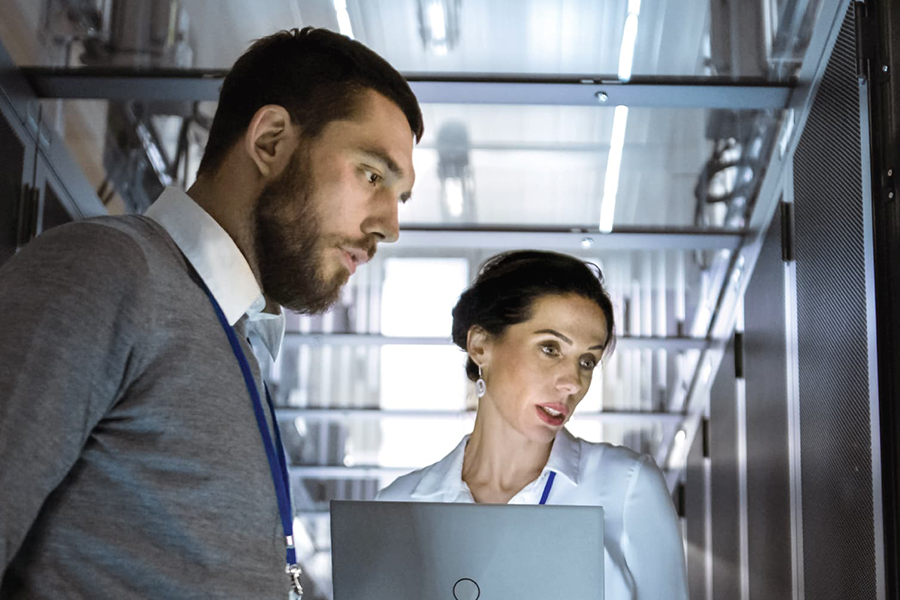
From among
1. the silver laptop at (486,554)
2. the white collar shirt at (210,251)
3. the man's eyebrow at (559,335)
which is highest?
the man's eyebrow at (559,335)

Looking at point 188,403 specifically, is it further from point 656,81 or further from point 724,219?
point 724,219

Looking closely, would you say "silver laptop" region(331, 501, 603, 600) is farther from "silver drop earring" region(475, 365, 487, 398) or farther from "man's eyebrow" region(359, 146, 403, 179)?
"silver drop earring" region(475, 365, 487, 398)

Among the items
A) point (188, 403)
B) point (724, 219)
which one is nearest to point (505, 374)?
point (188, 403)

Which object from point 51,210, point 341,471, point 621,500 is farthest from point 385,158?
point 341,471

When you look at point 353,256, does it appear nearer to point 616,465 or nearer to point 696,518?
point 616,465

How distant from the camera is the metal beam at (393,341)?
587cm

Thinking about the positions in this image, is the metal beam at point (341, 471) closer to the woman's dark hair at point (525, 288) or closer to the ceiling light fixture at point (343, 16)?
the ceiling light fixture at point (343, 16)

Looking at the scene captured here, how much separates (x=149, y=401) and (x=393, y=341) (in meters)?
4.77

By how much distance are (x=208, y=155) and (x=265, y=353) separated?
0.99 ft

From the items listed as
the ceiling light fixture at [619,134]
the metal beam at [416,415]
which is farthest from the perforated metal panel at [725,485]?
the metal beam at [416,415]

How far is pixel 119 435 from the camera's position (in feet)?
4.01

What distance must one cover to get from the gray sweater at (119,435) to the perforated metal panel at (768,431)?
7.82ft

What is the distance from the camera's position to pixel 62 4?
139 inches

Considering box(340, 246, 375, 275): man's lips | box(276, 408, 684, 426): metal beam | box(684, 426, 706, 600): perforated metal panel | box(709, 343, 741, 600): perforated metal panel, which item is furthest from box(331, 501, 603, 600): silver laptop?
box(276, 408, 684, 426): metal beam
